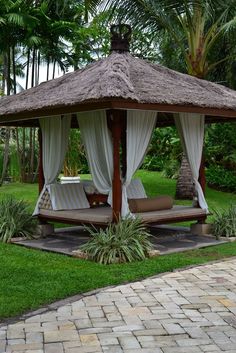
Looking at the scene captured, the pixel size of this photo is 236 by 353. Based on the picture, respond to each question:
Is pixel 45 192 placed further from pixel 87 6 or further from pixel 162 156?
pixel 162 156

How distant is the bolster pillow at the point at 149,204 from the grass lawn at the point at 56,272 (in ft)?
4.02

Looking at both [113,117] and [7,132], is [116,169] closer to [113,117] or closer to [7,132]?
[113,117]

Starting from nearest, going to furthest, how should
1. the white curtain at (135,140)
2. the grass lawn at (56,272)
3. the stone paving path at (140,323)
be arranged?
the stone paving path at (140,323), the grass lawn at (56,272), the white curtain at (135,140)

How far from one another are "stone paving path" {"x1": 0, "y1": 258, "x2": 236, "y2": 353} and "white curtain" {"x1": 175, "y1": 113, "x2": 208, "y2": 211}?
3.44 metres

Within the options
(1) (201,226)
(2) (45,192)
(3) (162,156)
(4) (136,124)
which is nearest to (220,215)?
(1) (201,226)

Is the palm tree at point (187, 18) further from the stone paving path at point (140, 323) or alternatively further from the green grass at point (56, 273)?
the stone paving path at point (140, 323)

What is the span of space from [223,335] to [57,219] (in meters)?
5.14

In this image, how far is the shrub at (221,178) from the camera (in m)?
17.4

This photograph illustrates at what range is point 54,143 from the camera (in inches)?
383

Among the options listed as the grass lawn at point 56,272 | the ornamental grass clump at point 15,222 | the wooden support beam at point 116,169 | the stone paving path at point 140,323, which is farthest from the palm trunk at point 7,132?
the stone paving path at point 140,323

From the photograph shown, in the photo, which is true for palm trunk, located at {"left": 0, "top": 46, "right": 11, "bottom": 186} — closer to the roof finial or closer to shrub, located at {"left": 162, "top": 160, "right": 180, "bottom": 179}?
shrub, located at {"left": 162, "top": 160, "right": 180, "bottom": 179}

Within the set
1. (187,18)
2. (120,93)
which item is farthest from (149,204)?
(187,18)

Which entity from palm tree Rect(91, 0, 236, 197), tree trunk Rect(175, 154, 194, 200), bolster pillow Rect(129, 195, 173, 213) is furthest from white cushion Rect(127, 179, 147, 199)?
palm tree Rect(91, 0, 236, 197)

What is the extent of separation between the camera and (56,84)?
31.0ft
